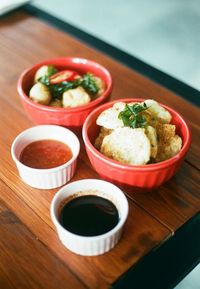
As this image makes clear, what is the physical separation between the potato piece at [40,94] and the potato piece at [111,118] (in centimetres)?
17

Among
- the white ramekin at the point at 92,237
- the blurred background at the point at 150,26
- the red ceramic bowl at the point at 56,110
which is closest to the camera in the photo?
the white ramekin at the point at 92,237

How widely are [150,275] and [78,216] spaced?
8.9 inches

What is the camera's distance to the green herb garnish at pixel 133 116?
95 centimetres

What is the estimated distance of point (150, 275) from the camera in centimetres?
96

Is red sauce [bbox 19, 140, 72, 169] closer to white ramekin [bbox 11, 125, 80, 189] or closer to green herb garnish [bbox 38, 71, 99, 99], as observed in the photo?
white ramekin [bbox 11, 125, 80, 189]

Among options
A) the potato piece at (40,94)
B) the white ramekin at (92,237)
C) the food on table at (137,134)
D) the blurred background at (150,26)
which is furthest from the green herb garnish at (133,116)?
the blurred background at (150,26)

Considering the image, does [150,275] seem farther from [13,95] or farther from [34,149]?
[13,95]

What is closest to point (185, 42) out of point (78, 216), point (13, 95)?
point (13, 95)

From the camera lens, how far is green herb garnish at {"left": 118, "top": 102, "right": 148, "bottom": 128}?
95 centimetres

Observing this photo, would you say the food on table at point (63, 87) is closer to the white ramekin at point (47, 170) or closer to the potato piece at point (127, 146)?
the white ramekin at point (47, 170)

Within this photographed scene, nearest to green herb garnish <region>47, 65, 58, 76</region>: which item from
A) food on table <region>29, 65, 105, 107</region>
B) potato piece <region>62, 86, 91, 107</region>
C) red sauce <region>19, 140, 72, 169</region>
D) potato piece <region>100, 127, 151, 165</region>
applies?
food on table <region>29, 65, 105, 107</region>

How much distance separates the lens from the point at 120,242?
884 millimetres

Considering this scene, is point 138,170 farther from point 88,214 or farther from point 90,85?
point 90,85

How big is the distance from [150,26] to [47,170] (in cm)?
190
